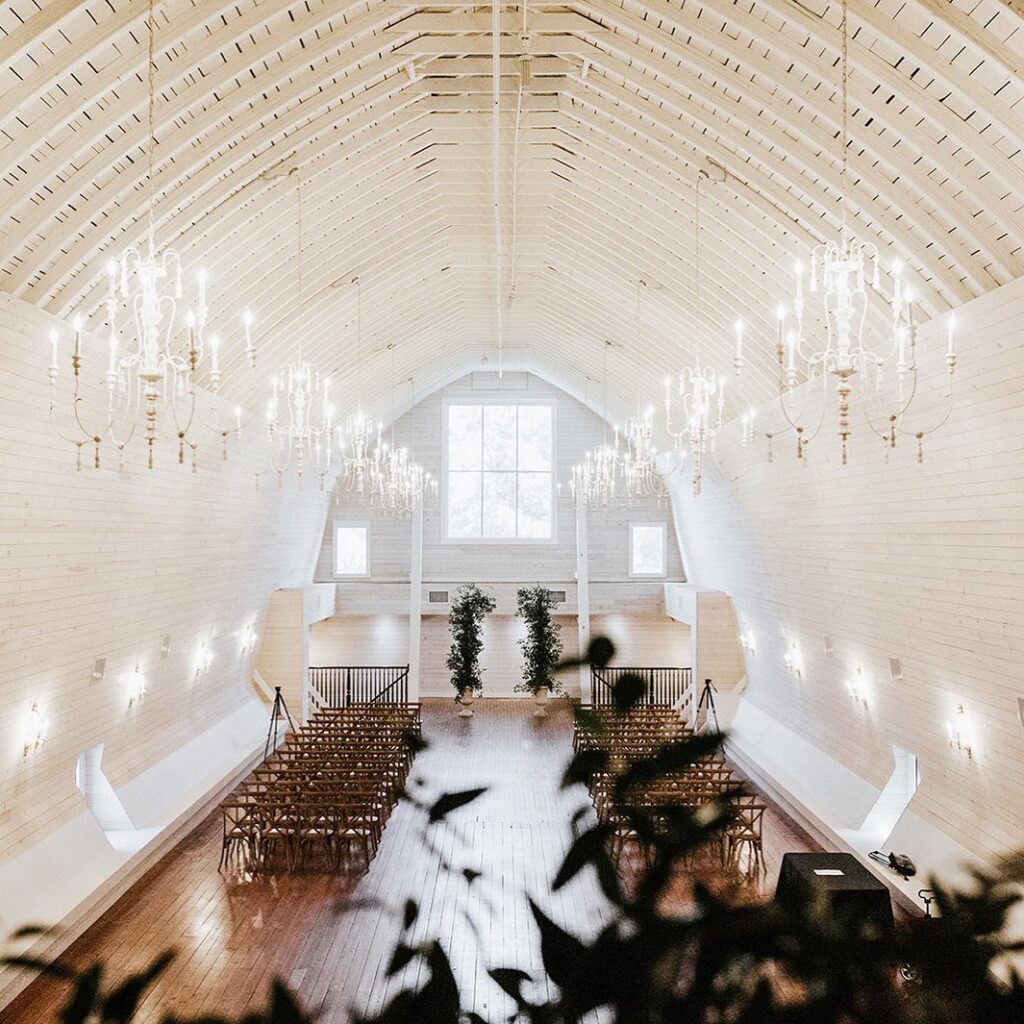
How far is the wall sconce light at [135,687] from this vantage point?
10.0 meters

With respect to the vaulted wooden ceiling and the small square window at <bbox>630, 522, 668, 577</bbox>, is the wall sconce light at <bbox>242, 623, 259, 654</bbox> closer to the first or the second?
the vaulted wooden ceiling

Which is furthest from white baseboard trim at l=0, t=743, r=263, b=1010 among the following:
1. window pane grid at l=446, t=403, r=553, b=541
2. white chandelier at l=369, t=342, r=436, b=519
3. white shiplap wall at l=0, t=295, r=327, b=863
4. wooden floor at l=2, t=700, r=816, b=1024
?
window pane grid at l=446, t=403, r=553, b=541

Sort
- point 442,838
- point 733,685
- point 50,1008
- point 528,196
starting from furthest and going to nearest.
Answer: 1. point 733,685
2. point 442,838
3. point 528,196
4. point 50,1008

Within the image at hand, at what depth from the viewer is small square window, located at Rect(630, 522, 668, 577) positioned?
66.9 ft

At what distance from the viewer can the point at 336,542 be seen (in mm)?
20297

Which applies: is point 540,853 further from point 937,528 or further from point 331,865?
point 937,528

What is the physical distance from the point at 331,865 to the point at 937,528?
22.8 ft

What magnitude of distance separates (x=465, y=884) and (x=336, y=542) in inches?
638

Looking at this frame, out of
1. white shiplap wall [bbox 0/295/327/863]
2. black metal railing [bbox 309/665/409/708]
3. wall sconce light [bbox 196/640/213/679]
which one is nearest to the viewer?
white shiplap wall [bbox 0/295/327/863]

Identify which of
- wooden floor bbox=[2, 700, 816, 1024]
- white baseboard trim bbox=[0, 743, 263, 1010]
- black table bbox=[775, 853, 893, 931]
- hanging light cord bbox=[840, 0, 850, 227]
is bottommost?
wooden floor bbox=[2, 700, 816, 1024]

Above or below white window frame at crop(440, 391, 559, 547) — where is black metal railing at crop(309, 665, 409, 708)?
below

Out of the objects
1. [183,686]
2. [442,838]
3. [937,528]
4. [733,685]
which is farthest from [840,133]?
[733,685]

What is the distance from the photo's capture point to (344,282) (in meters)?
10.4

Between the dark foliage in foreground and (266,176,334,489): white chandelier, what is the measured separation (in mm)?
6712
